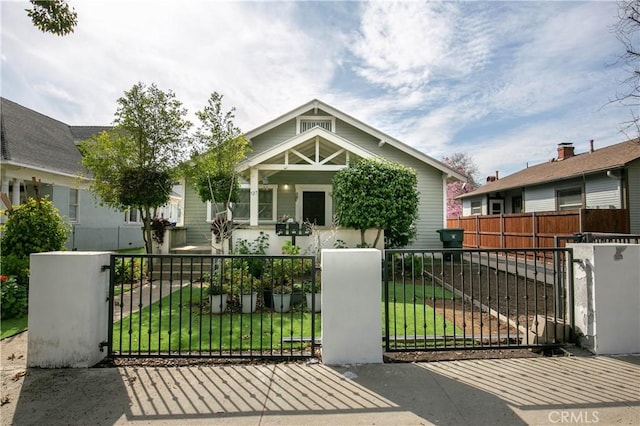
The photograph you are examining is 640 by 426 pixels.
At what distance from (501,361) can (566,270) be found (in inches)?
66.1

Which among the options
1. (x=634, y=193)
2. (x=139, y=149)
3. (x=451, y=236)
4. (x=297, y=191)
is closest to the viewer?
(x=139, y=149)

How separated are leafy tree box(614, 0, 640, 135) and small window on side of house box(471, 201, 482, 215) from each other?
16304mm

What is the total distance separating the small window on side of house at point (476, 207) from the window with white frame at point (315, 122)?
45.4 feet

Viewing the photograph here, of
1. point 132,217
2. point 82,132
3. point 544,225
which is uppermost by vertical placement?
point 82,132

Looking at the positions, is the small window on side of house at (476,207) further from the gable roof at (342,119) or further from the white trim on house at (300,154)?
the white trim on house at (300,154)

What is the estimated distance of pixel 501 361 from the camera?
3.35m

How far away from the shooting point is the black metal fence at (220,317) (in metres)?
3.48

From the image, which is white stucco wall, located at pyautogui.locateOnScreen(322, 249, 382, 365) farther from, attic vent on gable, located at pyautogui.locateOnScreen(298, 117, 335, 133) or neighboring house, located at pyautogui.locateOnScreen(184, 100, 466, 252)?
attic vent on gable, located at pyautogui.locateOnScreen(298, 117, 335, 133)

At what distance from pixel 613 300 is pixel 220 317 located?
15.3 ft

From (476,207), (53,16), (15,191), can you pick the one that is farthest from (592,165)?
(15,191)

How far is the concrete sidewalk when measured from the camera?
2363 millimetres

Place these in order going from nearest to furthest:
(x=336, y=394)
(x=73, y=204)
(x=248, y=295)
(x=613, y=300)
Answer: (x=336, y=394) → (x=613, y=300) → (x=248, y=295) → (x=73, y=204)

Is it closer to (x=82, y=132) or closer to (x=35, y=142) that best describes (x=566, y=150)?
(x=35, y=142)

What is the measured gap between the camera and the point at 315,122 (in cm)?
1370
